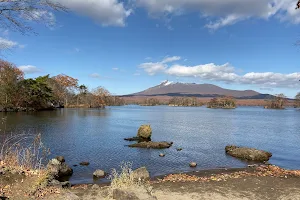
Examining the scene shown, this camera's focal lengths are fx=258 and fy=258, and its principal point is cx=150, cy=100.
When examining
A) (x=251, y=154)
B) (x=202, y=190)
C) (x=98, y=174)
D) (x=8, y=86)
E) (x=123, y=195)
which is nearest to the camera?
(x=123, y=195)

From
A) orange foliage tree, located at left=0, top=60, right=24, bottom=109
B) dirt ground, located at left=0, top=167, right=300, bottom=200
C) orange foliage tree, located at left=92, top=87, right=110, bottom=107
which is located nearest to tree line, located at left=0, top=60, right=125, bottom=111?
orange foliage tree, located at left=0, top=60, right=24, bottom=109

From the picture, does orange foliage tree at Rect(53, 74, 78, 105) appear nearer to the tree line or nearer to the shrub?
the tree line

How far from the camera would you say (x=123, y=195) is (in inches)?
326

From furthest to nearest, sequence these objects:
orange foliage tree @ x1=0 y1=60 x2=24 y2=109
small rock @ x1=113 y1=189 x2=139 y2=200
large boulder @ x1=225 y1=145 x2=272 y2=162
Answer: orange foliage tree @ x1=0 y1=60 x2=24 y2=109
large boulder @ x1=225 y1=145 x2=272 y2=162
small rock @ x1=113 y1=189 x2=139 y2=200

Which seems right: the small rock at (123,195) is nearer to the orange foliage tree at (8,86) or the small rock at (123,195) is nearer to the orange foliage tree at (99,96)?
the orange foliage tree at (8,86)

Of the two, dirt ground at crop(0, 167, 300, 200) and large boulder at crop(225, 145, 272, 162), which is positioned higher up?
dirt ground at crop(0, 167, 300, 200)

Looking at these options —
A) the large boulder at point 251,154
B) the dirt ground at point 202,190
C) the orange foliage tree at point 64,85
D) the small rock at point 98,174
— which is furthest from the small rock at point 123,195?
the orange foliage tree at point 64,85

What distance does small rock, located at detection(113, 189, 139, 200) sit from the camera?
26.5ft

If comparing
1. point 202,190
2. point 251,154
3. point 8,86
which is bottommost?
point 251,154

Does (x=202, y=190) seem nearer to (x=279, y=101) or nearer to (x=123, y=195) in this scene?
(x=123, y=195)

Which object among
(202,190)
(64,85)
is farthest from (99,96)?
(202,190)

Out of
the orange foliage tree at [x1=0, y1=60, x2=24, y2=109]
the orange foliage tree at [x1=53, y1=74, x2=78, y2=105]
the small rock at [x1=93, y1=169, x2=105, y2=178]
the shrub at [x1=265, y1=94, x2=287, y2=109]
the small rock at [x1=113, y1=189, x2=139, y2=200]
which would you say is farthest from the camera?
the shrub at [x1=265, y1=94, x2=287, y2=109]

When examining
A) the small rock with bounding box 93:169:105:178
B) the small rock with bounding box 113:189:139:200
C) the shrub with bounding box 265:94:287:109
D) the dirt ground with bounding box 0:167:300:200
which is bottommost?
the small rock with bounding box 93:169:105:178

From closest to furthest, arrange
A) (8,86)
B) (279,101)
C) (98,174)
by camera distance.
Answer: (98,174)
(8,86)
(279,101)
